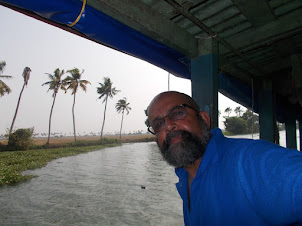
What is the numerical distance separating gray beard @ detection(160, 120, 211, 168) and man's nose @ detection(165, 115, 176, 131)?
0.05 metres

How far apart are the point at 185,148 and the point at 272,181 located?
710 millimetres

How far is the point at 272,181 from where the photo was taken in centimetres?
79

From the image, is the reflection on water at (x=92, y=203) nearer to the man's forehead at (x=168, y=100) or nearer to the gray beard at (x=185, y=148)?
the gray beard at (x=185, y=148)

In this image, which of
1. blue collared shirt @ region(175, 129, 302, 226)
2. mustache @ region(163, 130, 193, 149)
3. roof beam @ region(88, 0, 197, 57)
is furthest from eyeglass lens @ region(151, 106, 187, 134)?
roof beam @ region(88, 0, 197, 57)

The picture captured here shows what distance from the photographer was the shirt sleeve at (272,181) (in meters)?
0.74

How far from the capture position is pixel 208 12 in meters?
2.84

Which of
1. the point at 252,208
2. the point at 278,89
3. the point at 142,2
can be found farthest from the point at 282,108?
the point at 252,208

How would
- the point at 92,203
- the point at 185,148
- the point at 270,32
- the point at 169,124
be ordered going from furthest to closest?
the point at 92,203 → the point at 270,32 → the point at 169,124 → the point at 185,148

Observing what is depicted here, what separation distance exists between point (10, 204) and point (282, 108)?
12326 millimetres

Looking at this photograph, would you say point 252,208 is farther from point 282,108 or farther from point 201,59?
point 282,108

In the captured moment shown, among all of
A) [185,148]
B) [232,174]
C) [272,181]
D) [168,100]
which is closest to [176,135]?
[185,148]

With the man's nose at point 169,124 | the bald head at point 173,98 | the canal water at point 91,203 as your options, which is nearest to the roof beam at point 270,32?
the bald head at point 173,98

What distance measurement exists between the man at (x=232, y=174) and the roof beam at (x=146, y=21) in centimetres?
148

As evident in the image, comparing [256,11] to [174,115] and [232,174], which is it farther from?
[232,174]
